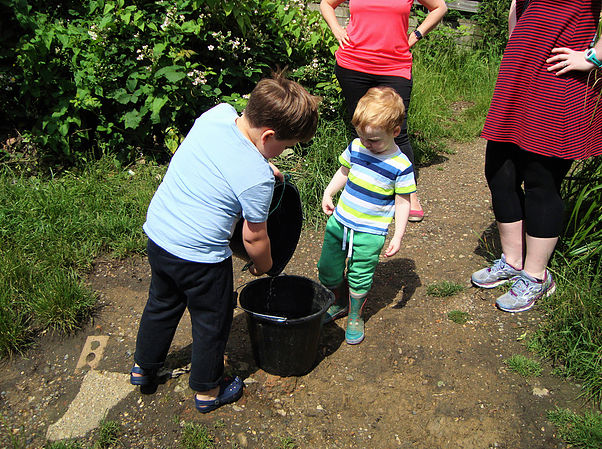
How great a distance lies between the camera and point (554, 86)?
2727 mm

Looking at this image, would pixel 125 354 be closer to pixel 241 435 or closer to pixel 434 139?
pixel 241 435

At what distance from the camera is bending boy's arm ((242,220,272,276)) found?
6.88 ft

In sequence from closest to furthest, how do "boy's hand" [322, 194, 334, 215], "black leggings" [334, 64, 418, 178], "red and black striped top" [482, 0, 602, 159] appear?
1. "red and black striped top" [482, 0, 602, 159]
2. "boy's hand" [322, 194, 334, 215]
3. "black leggings" [334, 64, 418, 178]

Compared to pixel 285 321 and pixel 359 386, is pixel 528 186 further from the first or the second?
pixel 285 321

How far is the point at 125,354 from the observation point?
9.56 feet

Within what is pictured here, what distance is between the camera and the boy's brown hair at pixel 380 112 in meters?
2.47

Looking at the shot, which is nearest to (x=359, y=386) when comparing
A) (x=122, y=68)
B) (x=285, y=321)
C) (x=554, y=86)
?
(x=285, y=321)

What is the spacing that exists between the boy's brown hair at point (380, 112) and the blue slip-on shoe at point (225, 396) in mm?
1445

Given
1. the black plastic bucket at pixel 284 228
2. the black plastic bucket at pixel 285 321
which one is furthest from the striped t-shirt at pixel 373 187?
the black plastic bucket at pixel 285 321

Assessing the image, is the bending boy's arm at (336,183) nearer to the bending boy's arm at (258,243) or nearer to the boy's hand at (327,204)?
the boy's hand at (327,204)

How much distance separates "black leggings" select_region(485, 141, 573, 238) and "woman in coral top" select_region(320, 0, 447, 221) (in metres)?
0.78

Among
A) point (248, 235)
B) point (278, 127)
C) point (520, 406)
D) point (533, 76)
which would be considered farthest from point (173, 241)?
point (533, 76)

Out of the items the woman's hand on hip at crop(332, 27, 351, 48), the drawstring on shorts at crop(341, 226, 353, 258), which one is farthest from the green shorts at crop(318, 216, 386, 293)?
the woman's hand on hip at crop(332, 27, 351, 48)

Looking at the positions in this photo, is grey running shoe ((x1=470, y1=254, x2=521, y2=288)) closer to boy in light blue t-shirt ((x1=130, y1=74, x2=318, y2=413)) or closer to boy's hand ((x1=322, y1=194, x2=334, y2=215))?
boy's hand ((x1=322, y1=194, x2=334, y2=215))
